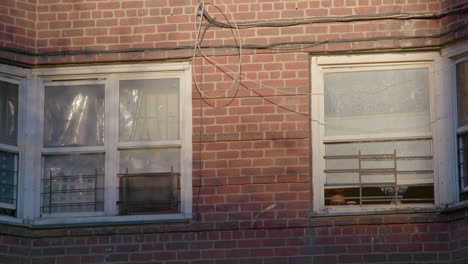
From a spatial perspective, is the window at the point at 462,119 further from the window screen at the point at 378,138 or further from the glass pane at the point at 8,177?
the glass pane at the point at 8,177

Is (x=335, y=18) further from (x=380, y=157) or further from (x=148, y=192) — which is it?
(x=148, y=192)

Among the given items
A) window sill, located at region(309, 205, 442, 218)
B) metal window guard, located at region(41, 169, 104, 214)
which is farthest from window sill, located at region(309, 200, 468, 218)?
metal window guard, located at region(41, 169, 104, 214)

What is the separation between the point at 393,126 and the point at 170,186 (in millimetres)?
2405

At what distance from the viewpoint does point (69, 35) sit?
39.5 ft

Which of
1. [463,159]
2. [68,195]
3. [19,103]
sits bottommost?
[68,195]

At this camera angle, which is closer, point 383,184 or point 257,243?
point 257,243

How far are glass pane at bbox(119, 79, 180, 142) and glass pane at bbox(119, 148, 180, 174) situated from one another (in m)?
0.14

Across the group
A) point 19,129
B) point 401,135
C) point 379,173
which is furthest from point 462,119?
point 19,129

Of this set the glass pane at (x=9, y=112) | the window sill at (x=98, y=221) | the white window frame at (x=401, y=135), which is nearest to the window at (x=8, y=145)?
the glass pane at (x=9, y=112)

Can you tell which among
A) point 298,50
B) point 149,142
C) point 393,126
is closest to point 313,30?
point 298,50

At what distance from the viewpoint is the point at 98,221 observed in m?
11.5

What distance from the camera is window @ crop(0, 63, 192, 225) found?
11.6 metres

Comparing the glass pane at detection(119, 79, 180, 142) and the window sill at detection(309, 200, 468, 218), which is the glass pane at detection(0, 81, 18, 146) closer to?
the glass pane at detection(119, 79, 180, 142)

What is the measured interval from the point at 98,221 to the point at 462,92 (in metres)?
3.96
